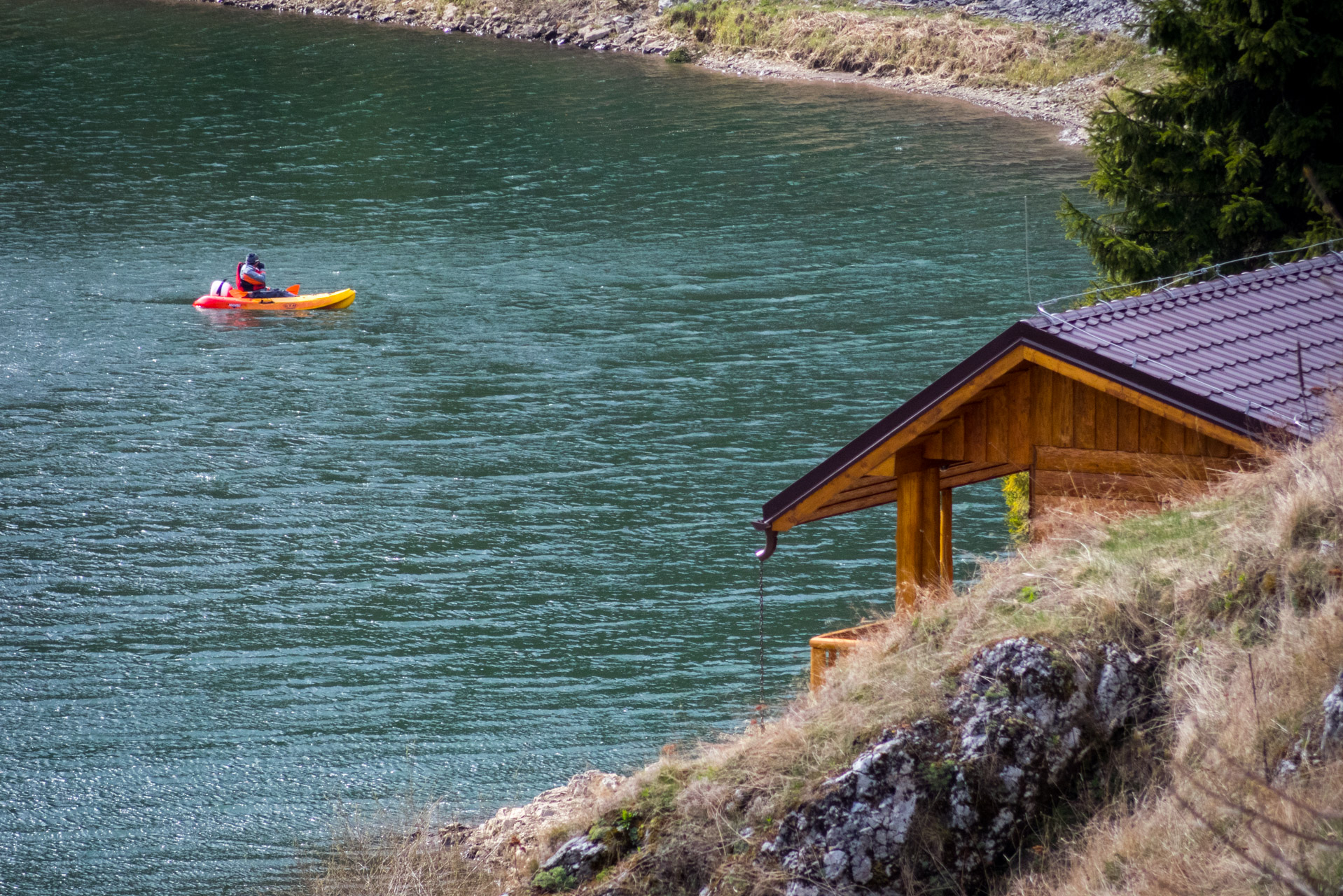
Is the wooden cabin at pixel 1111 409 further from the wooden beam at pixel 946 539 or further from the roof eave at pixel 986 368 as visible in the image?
the wooden beam at pixel 946 539

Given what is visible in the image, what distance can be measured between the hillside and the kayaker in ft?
121

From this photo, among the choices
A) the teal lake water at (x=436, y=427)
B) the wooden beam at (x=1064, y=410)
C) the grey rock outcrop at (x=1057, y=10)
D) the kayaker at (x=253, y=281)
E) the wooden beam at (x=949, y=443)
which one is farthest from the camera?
the grey rock outcrop at (x=1057, y=10)

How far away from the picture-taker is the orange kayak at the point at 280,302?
4506cm

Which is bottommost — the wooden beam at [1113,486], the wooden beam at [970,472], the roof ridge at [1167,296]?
the wooden beam at [970,472]

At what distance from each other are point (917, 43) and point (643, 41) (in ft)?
64.8

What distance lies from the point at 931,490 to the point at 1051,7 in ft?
221

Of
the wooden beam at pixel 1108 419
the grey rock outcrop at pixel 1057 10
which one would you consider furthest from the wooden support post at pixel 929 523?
the grey rock outcrop at pixel 1057 10

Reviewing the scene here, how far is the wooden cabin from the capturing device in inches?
435

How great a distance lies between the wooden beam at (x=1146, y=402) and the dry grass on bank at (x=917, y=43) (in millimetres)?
57266

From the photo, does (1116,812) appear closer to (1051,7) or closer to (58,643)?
(58,643)

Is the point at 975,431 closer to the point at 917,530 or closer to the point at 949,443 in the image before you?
the point at 949,443

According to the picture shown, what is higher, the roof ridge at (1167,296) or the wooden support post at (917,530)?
the roof ridge at (1167,296)

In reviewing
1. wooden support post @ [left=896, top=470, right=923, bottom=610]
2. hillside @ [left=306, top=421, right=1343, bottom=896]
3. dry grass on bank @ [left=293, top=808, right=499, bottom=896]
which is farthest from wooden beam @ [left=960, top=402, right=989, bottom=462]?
dry grass on bank @ [left=293, top=808, right=499, bottom=896]

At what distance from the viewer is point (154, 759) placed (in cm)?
2142
